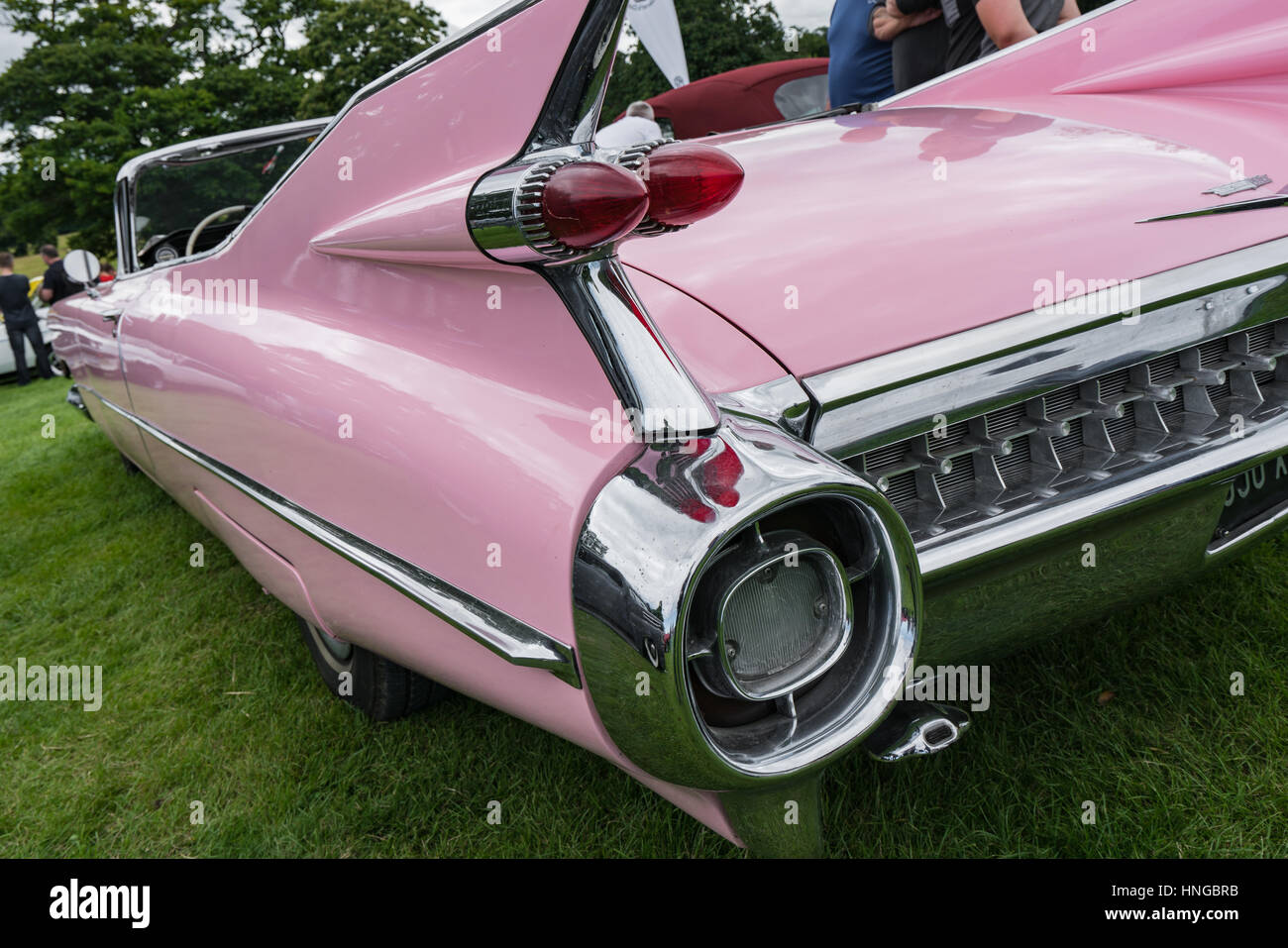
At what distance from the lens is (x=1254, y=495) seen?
1.78m

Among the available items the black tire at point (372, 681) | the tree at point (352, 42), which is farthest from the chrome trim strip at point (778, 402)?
the tree at point (352, 42)

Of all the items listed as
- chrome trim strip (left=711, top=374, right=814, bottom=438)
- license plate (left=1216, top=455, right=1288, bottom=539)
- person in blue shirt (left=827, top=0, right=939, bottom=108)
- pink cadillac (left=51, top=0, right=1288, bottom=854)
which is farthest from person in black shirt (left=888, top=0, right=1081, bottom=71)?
chrome trim strip (left=711, top=374, right=814, bottom=438)

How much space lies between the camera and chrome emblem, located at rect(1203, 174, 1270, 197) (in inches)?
66.1

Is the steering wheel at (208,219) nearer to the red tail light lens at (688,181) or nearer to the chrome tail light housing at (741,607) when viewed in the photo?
the red tail light lens at (688,181)

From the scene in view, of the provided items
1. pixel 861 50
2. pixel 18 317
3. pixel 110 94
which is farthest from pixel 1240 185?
pixel 110 94

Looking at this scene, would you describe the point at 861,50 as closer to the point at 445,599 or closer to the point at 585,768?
the point at 585,768

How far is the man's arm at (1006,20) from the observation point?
2844 millimetres

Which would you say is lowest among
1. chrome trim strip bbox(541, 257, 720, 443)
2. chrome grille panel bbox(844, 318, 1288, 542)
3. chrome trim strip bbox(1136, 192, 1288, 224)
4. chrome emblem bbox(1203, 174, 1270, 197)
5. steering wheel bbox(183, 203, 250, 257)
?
chrome grille panel bbox(844, 318, 1288, 542)

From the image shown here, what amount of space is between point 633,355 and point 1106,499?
849 millimetres

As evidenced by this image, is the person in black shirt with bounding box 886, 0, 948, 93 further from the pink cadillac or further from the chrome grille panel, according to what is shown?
the chrome grille panel

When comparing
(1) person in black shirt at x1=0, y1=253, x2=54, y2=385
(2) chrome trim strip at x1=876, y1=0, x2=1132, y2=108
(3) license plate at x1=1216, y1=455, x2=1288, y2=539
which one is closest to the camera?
(3) license plate at x1=1216, y1=455, x2=1288, y2=539

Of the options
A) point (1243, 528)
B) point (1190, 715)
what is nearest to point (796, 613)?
point (1243, 528)

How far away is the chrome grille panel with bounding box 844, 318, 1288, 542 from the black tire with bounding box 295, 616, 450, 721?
1.17 meters
